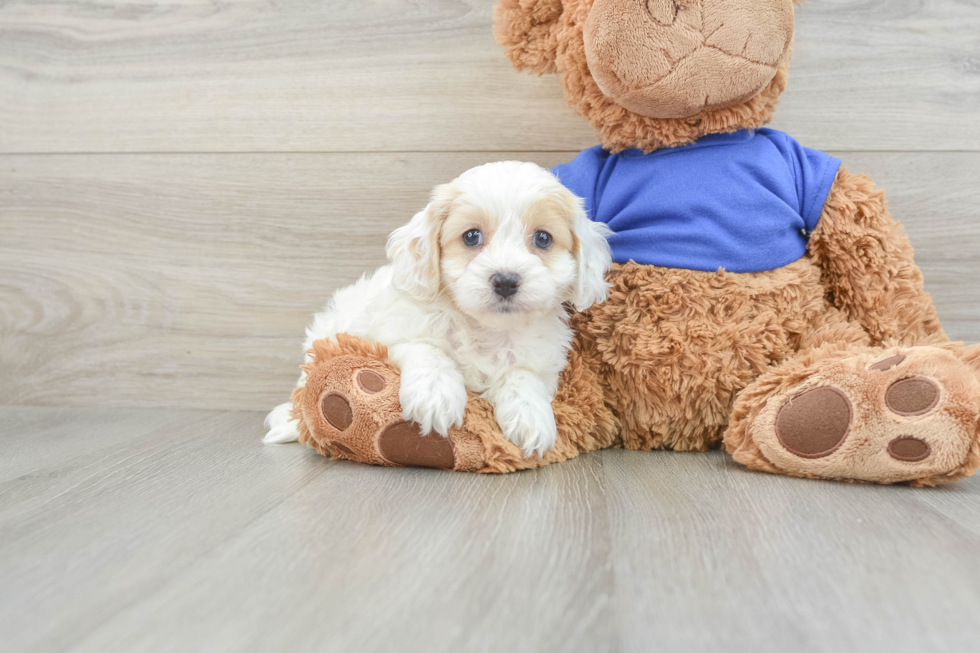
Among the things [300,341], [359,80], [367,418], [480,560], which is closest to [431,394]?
[367,418]

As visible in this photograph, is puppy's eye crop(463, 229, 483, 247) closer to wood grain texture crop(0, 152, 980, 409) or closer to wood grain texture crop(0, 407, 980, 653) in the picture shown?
wood grain texture crop(0, 407, 980, 653)

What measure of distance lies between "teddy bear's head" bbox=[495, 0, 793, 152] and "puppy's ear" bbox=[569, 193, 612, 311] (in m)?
0.20

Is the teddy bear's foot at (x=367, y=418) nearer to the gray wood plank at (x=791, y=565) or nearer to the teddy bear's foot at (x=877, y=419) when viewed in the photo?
the gray wood plank at (x=791, y=565)

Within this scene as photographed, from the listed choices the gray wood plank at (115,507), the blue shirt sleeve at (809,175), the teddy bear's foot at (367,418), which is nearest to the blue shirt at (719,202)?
the blue shirt sleeve at (809,175)

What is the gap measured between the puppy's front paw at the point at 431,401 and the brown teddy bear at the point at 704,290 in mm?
30

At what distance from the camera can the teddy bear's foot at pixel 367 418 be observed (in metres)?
1.12

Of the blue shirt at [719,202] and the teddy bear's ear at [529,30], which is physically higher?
the teddy bear's ear at [529,30]

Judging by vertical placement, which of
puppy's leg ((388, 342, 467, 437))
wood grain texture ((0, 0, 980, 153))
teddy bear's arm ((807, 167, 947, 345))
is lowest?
puppy's leg ((388, 342, 467, 437))

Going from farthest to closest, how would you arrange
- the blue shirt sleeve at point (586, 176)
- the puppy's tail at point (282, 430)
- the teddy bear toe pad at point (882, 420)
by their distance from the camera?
the puppy's tail at point (282, 430) < the blue shirt sleeve at point (586, 176) < the teddy bear toe pad at point (882, 420)

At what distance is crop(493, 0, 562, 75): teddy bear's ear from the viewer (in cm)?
127

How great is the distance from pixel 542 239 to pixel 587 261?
83 mm

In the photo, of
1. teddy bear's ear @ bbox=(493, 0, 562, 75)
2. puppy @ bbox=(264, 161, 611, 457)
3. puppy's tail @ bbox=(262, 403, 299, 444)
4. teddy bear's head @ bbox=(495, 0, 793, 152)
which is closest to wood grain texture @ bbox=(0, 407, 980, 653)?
puppy @ bbox=(264, 161, 611, 457)

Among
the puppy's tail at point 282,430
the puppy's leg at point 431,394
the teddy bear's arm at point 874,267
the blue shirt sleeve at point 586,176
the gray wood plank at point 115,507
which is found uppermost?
the blue shirt sleeve at point 586,176

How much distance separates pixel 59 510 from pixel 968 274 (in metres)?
1.74
